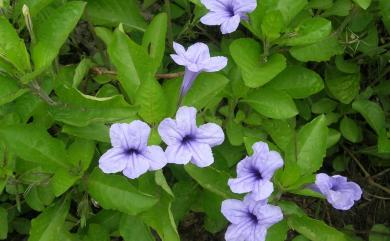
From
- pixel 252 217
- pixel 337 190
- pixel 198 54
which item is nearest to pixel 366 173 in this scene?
pixel 337 190

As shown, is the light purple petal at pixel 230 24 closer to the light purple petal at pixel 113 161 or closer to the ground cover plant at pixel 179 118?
the ground cover plant at pixel 179 118

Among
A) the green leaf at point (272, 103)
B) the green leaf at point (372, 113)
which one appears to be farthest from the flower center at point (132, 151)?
the green leaf at point (372, 113)

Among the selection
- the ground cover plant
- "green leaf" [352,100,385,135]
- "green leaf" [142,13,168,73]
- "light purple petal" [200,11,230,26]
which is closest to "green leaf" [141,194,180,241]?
the ground cover plant

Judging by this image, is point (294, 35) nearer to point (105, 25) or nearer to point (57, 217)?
point (105, 25)

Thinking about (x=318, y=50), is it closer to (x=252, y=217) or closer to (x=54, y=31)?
(x=252, y=217)

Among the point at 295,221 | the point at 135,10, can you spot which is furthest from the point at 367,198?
the point at 135,10
